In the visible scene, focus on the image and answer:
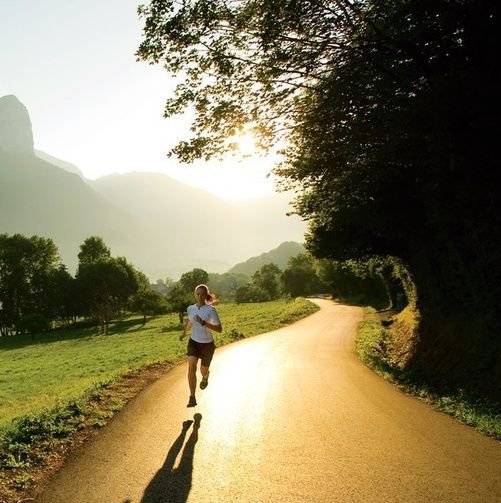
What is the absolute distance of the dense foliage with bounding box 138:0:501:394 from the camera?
9188 mm

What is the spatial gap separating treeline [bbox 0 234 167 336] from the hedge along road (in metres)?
69.6

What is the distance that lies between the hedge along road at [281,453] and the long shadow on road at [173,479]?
1cm

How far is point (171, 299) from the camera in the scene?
291 feet

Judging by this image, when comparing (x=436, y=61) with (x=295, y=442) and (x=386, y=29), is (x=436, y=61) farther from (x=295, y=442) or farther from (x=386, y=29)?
(x=295, y=442)

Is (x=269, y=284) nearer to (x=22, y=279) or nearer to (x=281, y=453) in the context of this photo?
(x=22, y=279)

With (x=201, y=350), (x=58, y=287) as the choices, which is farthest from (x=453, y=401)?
(x=58, y=287)

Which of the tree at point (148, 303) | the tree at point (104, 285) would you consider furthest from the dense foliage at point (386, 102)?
the tree at point (104, 285)

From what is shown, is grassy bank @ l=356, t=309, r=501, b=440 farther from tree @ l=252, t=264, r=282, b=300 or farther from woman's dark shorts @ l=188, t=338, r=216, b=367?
tree @ l=252, t=264, r=282, b=300

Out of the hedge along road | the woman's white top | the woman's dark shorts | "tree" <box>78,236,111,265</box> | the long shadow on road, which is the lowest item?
the hedge along road

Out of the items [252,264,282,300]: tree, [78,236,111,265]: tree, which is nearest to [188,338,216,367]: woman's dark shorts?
[78,236,111,265]: tree

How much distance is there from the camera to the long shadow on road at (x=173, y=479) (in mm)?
5156

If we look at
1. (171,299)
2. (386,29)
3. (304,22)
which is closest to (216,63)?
(304,22)

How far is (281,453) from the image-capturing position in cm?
654

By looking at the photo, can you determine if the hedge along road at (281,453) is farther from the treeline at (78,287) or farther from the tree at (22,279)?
the tree at (22,279)
